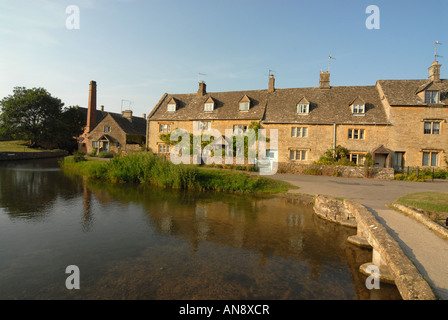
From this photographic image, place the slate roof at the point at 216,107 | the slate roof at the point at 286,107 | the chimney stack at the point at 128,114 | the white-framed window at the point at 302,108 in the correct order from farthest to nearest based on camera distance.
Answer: the chimney stack at the point at 128,114 < the slate roof at the point at 216,107 < the white-framed window at the point at 302,108 < the slate roof at the point at 286,107

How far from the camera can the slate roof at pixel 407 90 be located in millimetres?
28188

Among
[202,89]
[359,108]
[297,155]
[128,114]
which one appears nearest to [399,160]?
[359,108]

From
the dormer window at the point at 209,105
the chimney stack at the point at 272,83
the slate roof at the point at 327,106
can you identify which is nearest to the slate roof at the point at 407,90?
the slate roof at the point at 327,106

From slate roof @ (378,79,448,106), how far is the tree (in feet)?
191

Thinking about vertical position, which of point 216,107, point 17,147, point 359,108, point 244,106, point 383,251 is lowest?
point 383,251

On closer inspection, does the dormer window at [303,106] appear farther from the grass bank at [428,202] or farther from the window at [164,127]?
the grass bank at [428,202]

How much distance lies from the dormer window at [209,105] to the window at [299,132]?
1182 centimetres

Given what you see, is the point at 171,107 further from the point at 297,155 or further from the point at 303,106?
the point at 297,155

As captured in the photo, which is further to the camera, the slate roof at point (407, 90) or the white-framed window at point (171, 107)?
the white-framed window at point (171, 107)

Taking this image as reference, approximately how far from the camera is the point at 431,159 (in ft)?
92.7

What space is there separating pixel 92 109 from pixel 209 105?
27.9 meters

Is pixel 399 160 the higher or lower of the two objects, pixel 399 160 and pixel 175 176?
the higher

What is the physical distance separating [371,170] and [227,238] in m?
19.5

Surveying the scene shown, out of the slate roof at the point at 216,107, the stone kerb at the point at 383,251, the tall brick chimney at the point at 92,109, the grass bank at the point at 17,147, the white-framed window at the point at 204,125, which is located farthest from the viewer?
the tall brick chimney at the point at 92,109
